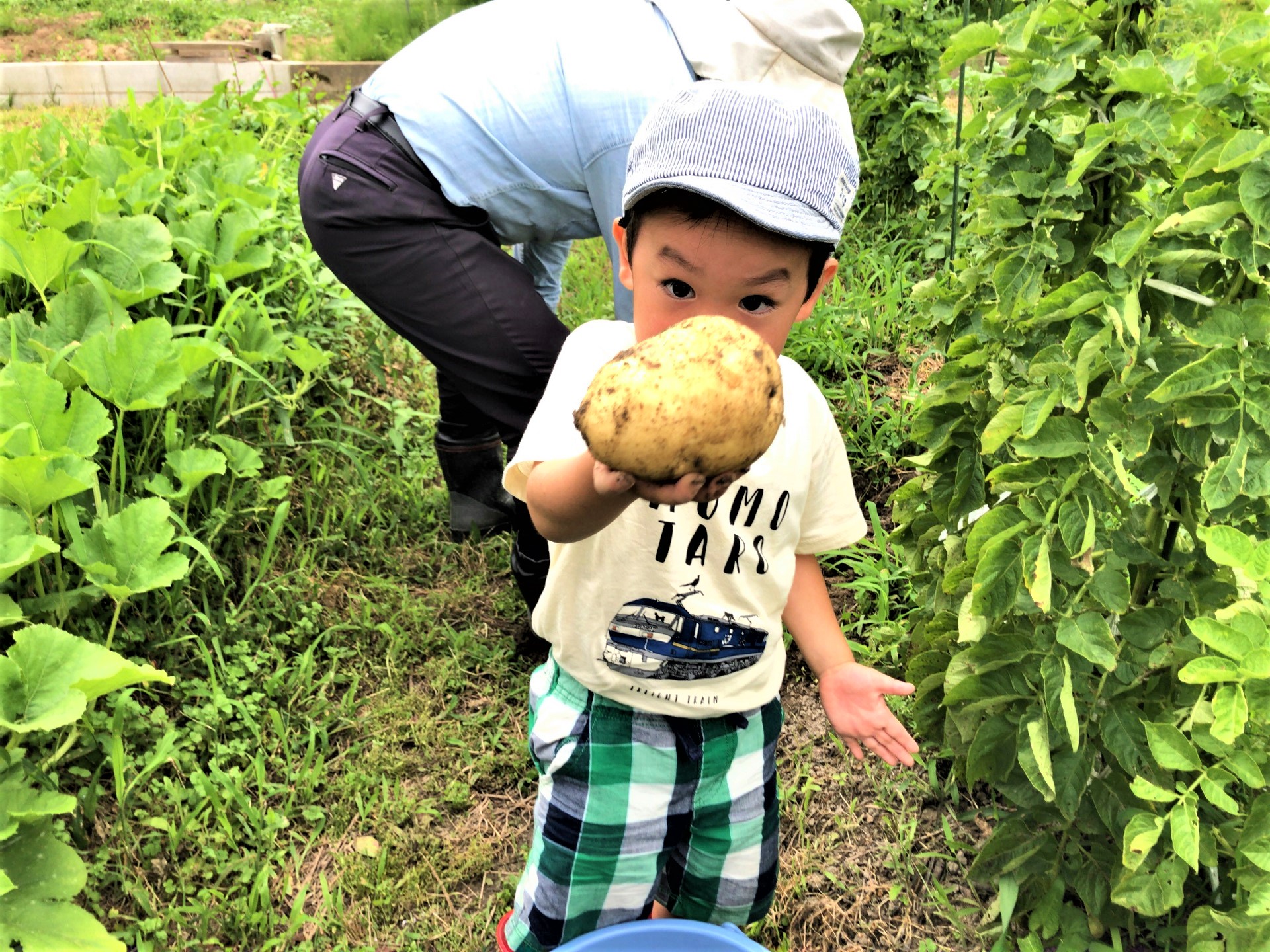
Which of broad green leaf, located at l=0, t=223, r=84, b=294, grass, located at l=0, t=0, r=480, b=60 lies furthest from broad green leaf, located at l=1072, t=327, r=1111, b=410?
grass, located at l=0, t=0, r=480, b=60

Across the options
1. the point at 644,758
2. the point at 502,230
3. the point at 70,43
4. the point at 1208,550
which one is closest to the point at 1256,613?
the point at 1208,550

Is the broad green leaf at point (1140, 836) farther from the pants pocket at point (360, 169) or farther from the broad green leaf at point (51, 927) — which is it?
the pants pocket at point (360, 169)

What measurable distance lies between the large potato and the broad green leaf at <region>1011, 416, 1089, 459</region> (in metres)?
0.49

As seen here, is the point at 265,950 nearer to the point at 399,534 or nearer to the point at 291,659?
the point at 291,659

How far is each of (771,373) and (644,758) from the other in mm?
695

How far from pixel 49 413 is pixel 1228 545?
2.11 meters

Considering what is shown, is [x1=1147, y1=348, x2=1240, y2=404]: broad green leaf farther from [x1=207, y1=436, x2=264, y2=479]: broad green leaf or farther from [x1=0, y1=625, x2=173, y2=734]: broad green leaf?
[x1=207, y1=436, x2=264, y2=479]: broad green leaf

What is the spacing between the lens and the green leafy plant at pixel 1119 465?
1.29 meters

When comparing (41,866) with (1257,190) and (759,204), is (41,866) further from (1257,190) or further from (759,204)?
(1257,190)

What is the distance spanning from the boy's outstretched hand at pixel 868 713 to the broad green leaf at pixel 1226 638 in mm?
412

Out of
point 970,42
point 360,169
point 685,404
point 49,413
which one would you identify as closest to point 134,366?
point 49,413

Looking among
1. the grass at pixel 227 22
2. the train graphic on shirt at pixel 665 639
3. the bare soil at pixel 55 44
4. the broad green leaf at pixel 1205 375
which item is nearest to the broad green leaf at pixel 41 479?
the train graphic on shirt at pixel 665 639

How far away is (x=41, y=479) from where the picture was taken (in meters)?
1.99

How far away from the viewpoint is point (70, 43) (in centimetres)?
826
